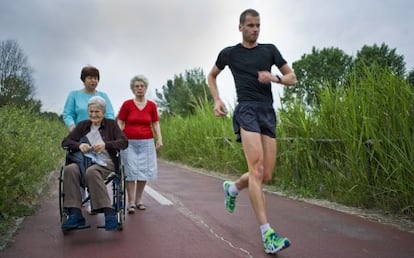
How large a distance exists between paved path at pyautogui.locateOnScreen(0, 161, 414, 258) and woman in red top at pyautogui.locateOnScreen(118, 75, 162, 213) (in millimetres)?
510

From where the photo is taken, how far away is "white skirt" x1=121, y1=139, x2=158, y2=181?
6.41 meters

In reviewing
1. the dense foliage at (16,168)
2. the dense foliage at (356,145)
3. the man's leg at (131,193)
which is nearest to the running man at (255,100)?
the dense foliage at (356,145)

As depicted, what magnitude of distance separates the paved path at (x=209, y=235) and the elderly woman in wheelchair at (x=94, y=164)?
0.87 ft

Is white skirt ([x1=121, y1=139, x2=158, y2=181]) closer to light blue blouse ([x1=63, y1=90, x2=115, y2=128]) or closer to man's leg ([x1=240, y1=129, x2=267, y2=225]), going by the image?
light blue blouse ([x1=63, y1=90, x2=115, y2=128])

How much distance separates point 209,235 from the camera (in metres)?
4.82

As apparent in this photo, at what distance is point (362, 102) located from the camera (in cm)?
634

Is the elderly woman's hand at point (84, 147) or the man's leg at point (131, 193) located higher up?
the elderly woman's hand at point (84, 147)

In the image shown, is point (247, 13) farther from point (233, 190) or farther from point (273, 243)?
point (273, 243)

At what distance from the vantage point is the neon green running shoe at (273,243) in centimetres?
389

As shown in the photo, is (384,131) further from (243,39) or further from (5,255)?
(5,255)

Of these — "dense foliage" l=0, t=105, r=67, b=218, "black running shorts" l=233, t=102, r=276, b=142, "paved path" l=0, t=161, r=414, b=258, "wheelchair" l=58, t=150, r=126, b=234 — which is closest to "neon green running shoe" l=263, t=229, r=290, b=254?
"paved path" l=0, t=161, r=414, b=258

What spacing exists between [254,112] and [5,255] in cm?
266

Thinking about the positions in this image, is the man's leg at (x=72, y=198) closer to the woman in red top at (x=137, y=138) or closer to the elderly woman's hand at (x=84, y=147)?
the elderly woman's hand at (x=84, y=147)

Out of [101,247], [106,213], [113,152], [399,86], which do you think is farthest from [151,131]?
[399,86]
